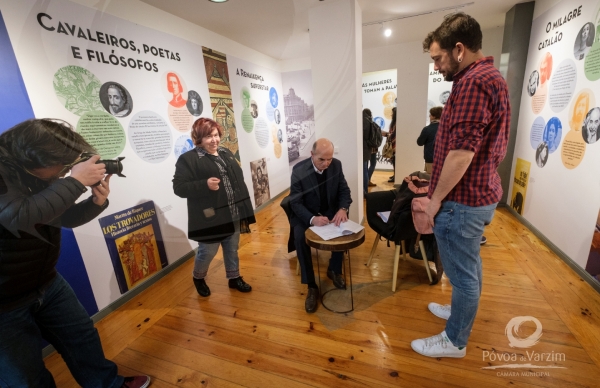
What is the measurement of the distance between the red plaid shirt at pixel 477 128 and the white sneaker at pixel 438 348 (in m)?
0.78

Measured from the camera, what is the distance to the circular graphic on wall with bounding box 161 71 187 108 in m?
1.80

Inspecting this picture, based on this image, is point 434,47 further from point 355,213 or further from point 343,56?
point 355,213

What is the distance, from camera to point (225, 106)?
2.62 m

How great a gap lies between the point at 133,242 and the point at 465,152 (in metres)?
2.02

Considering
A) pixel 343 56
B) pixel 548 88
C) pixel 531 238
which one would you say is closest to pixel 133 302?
pixel 343 56

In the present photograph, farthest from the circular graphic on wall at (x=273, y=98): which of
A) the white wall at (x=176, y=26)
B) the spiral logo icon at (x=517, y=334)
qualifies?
the spiral logo icon at (x=517, y=334)

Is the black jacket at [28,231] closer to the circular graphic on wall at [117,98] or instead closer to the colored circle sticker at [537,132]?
the circular graphic on wall at [117,98]

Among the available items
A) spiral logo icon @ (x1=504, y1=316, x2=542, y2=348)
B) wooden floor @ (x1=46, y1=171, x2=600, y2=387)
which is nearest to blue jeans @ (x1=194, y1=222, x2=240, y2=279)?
wooden floor @ (x1=46, y1=171, x2=600, y2=387)

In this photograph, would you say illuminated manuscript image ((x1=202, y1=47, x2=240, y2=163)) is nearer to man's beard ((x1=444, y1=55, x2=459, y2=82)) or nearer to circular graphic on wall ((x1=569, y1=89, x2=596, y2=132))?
man's beard ((x1=444, y1=55, x2=459, y2=82))

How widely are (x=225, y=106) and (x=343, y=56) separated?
3.95 feet

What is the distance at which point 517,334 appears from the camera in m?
1.49

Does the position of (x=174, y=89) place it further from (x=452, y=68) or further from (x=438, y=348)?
(x=438, y=348)

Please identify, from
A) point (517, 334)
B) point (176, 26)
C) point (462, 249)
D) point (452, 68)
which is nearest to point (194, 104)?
point (176, 26)

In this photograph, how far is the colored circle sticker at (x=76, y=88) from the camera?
0.98m
